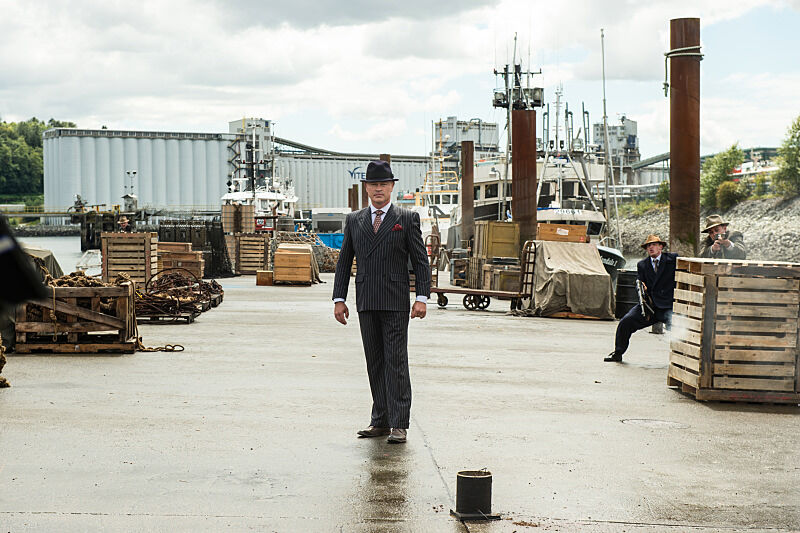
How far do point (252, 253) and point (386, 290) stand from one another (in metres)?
33.7

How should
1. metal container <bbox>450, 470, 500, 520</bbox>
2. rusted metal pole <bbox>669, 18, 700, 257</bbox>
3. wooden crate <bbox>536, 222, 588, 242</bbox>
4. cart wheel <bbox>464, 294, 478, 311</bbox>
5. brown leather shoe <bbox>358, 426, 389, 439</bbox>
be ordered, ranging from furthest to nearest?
wooden crate <bbox>536, 222, 588, 242</bbox>, cart wheel <bbox>464, 294, 478, 311</bbox>, rusted metal pole <bbox>669, 18, 700, 257</bbox>, brown leather shoe <bbox>358, 426, 389, 439</bbox>, metal container <bbox>450, 470, 500, 520</bbox>

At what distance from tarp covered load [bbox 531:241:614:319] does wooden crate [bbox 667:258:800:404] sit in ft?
34.5

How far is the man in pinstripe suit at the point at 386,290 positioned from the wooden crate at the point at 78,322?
5.60m

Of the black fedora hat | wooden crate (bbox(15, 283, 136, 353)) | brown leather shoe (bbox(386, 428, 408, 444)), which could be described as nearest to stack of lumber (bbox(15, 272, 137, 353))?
wooden crate (bbox(15, 283, 136, 353))

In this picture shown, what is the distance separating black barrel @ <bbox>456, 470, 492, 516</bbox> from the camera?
5.13m

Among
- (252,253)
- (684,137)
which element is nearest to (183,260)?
(252,253)

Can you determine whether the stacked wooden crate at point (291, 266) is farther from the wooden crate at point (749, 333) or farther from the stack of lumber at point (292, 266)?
the wooden crate at point (749, 333)

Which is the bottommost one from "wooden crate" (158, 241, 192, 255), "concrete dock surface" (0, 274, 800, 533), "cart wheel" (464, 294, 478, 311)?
"cart wheel" (464, 294, 478, 311)

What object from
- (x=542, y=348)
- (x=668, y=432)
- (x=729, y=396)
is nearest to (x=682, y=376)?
(x=729, y=396)

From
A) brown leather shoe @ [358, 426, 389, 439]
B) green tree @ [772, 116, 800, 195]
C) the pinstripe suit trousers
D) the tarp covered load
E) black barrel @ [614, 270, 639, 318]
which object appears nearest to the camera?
the pinstripe suit trousers

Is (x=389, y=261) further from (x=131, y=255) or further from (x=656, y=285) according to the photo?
(x=131, y=255)

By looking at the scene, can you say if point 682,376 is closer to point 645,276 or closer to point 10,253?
point 645,276

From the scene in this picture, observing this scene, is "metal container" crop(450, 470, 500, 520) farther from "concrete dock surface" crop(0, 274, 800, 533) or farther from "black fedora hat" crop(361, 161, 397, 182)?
"black fedora hat" crop(361, 161, 397, 182)

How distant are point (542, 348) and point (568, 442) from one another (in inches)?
264
